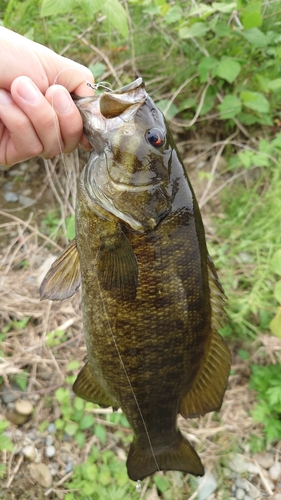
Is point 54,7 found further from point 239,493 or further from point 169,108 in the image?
point 239,493

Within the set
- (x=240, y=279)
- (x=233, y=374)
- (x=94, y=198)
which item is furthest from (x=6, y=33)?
(x=233, y=374)

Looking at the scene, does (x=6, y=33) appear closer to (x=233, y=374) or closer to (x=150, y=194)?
(x=150, y=194)

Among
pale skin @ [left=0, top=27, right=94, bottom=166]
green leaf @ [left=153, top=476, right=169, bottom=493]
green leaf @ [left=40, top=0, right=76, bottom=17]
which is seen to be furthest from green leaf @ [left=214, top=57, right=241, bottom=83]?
green leaf @ [left=153, top=476, right=169, bottom=493]

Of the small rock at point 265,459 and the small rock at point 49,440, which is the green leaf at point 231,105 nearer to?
the small rock at point 265,459

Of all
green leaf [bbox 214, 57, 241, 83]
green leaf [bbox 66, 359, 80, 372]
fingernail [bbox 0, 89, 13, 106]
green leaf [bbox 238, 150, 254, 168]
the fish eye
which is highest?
fingernail [bbox 0, 89, 13, 106]

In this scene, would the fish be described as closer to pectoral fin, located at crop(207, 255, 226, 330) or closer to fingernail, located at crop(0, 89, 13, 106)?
pectoral fin, located at crop(207, 255, 226, 330)
